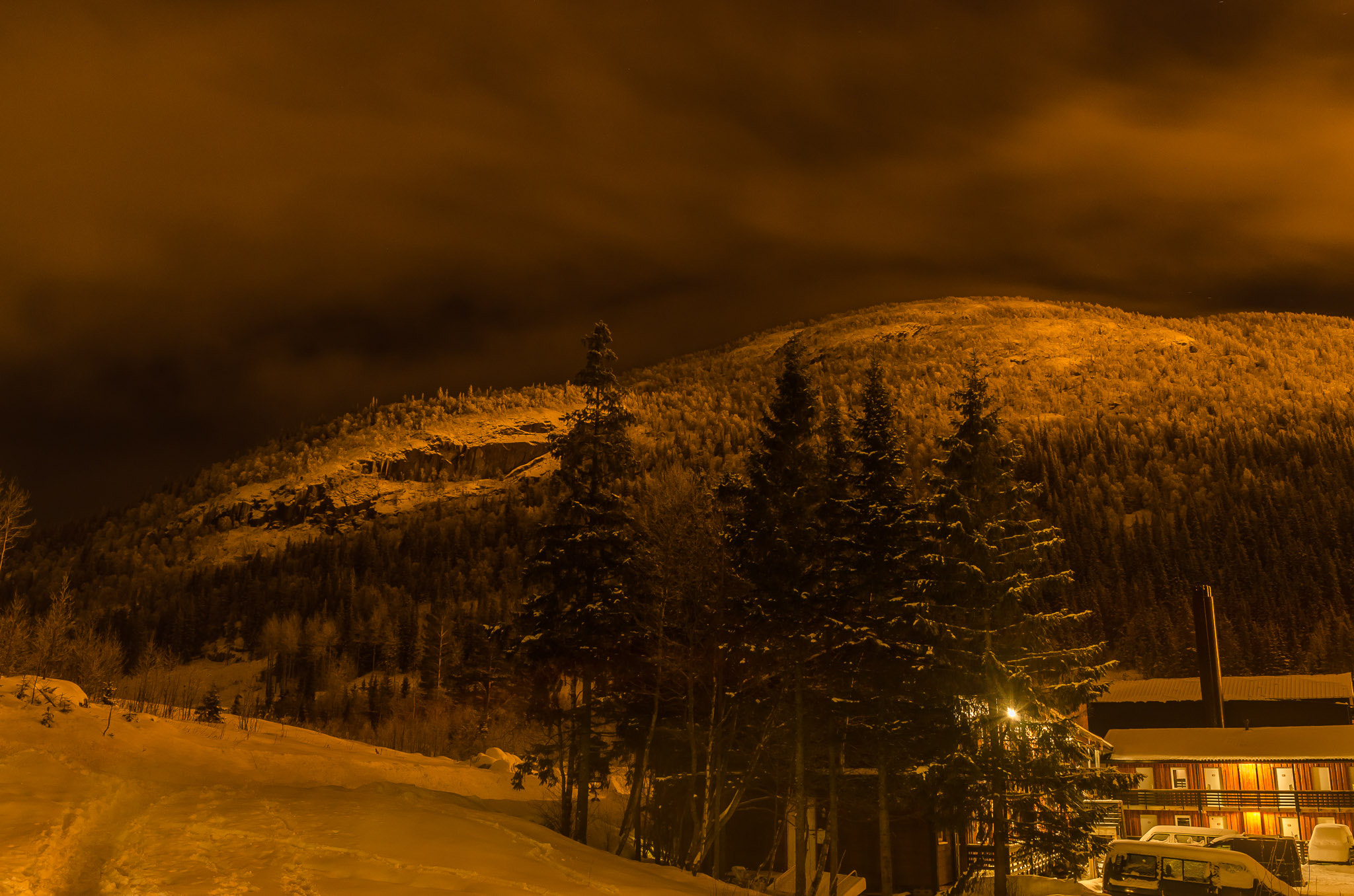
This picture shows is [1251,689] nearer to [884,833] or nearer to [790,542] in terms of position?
[884,833]

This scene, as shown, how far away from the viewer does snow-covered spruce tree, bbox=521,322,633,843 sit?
84.3 ft

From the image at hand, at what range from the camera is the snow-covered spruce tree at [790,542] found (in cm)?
2483

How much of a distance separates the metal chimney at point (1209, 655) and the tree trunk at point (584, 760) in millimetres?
42298

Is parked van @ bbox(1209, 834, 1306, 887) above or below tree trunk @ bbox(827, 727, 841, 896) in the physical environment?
below

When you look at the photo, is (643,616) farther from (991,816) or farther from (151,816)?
(151,816)

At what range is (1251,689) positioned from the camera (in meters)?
61.8

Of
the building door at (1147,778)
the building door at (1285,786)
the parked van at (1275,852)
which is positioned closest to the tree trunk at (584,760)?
the parked van at (1275,852)

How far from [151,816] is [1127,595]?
139m

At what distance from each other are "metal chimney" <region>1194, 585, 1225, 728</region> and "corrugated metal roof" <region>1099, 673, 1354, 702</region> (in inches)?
214

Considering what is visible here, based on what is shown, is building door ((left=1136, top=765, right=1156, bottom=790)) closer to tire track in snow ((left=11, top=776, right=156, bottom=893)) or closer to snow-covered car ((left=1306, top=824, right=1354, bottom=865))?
snow-covered car ((left=1306, top=824, right=1354, bottom=865))

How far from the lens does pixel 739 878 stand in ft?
88.4

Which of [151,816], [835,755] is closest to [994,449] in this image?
[835,755]

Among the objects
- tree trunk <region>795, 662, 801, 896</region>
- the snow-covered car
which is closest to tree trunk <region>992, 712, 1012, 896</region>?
tree trunk <region>795, 662, 801, 896</region>

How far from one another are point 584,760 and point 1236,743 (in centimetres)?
3907
